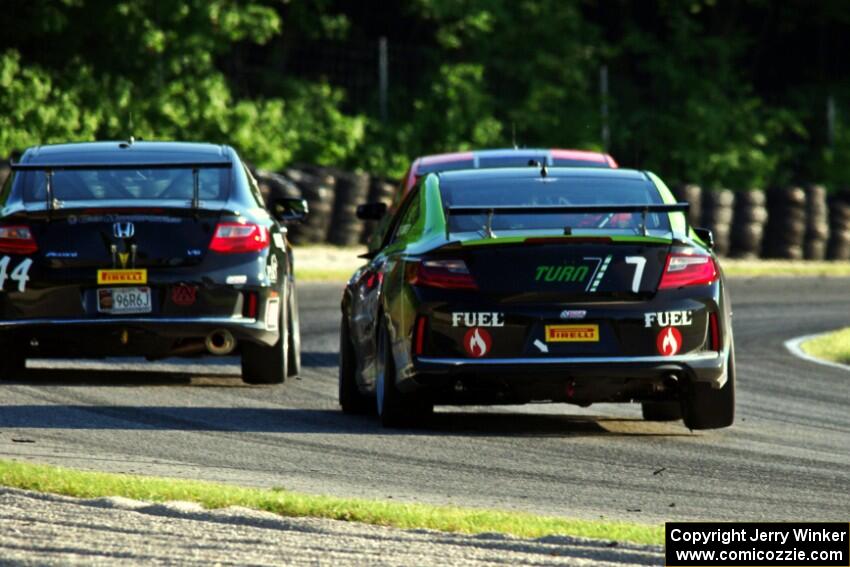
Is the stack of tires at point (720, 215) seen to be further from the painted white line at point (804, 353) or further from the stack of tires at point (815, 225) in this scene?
the painted white line at point (804, 353)

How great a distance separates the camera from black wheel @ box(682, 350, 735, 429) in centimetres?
1070

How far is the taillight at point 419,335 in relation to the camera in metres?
10.4

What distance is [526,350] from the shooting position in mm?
10312

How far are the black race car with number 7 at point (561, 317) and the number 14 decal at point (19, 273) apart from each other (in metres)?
2.72

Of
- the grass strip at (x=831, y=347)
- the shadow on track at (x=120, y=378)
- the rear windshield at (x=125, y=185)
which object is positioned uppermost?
the rear windshield at (x=125, y=185)

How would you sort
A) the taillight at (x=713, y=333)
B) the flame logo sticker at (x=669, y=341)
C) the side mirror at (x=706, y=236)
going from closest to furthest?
the flame logo sticker at (x=669, y=341) < the taillight at (x=713, y=333) < the side mirror at (x=706, y=236)

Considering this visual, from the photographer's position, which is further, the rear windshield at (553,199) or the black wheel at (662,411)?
the black wheel at (662,411)

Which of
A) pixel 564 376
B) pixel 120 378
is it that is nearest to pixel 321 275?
pixel 120 378

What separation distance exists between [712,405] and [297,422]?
7.27ft

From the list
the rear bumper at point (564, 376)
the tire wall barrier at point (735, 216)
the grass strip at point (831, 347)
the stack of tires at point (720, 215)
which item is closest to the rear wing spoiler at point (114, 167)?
the rear bumper at point (564, 376)

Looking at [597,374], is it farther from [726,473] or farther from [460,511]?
[460,511]

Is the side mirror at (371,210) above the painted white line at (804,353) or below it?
above

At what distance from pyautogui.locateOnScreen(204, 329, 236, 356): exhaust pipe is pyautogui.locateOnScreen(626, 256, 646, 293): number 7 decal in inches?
122

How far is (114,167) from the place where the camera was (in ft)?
42.4
